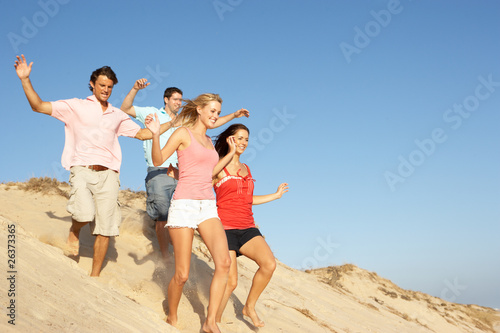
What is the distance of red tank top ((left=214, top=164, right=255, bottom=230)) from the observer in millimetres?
5502

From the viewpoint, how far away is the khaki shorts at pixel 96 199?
512 cm

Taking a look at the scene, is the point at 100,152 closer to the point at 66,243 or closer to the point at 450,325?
the point at 66,243

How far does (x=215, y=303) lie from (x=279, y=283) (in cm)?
550

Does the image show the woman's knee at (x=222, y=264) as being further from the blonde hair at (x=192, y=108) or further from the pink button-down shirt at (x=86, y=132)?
the pink button-down shirt at (x=86, y=132)

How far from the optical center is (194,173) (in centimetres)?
460

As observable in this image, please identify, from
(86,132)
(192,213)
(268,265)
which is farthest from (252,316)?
(86,132)

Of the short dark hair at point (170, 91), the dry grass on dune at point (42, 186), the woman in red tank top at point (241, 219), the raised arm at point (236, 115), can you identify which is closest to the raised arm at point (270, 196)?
the woman in red tank top at point (241, 219)

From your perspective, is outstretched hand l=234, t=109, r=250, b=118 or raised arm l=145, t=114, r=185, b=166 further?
outstretched hand l=234, t=109, r=250, b=118

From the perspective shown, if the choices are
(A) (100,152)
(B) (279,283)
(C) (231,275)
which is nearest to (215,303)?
(C) (231,275)

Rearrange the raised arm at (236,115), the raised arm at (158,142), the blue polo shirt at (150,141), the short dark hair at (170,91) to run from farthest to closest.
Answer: the short dark hair at (170,91)
the blue polo shirt at (150,141)
the raised arm at (236,115)
the raised arm at (158,142)

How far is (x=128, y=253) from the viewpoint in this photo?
23.2 feet

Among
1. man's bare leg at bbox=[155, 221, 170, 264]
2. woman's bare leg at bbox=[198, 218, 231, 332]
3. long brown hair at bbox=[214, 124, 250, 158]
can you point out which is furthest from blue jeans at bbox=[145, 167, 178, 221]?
woman's bare leg at bbox=[198, 218, 231, 332]

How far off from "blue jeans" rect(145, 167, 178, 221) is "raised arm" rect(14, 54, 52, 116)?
2003mm

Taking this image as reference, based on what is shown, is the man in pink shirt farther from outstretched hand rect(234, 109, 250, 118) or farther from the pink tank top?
outstretched hand rect(234, 109, 250, 118)
